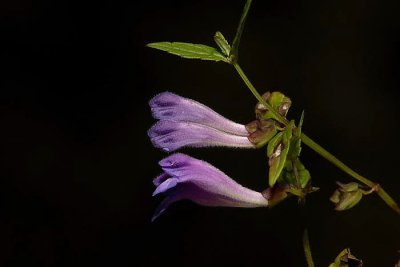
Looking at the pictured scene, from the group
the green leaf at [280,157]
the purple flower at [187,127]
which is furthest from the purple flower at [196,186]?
the green leaf at [280,157]

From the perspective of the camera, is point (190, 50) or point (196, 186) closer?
point (190, 50)

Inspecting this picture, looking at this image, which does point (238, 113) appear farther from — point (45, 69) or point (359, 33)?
point (45, 69)

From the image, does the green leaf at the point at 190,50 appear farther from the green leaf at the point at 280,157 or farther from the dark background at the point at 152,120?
the dark background at the point at 152,120

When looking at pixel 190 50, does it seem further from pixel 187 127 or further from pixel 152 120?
pixel 152 120

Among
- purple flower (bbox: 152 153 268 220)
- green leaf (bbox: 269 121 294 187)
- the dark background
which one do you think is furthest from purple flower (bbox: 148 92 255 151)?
the dark background

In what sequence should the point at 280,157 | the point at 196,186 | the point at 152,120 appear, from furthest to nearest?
the point at 152,120, the point at 196,186, the point at 280,157

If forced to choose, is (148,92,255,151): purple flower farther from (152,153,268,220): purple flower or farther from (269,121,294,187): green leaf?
(269,121,294,187): green leaf

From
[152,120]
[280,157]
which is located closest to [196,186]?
[280,157]
